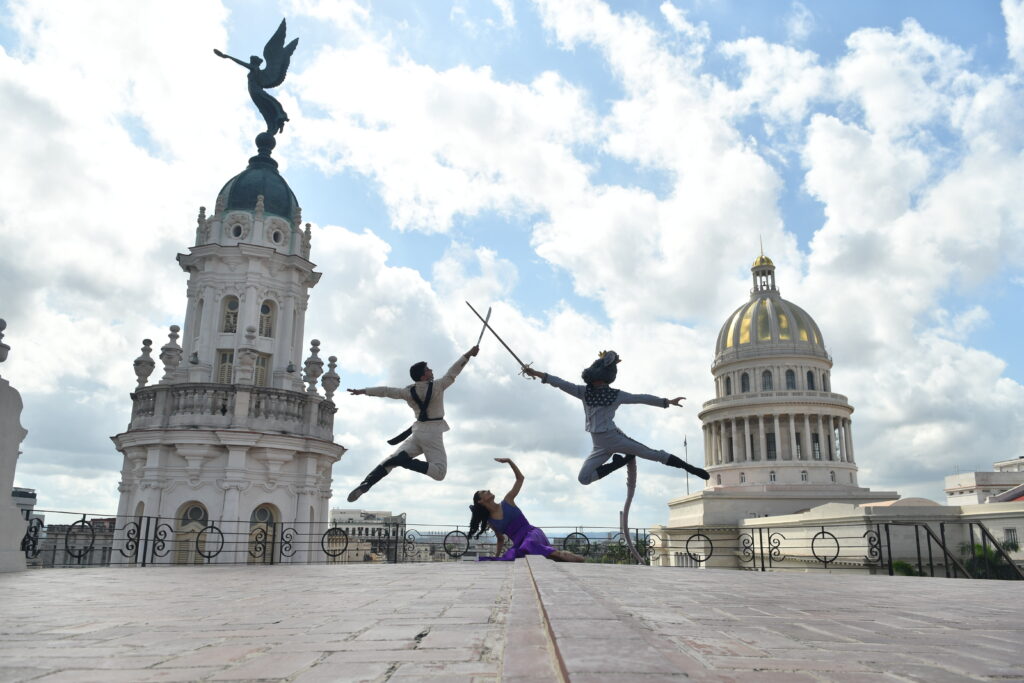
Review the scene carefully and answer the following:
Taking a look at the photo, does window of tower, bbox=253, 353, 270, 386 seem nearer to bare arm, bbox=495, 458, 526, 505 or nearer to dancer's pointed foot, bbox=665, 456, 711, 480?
bare arm, bbox=495, 458, 526, 505

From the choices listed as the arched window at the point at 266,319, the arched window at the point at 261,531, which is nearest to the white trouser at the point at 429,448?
the arched window at the point at 261,531

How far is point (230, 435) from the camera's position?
84.0ft

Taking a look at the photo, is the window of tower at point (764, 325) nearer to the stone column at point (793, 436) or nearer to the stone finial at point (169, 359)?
the stone column at point (793, 436)

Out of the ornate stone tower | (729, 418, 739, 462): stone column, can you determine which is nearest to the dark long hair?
the ornate stone tower

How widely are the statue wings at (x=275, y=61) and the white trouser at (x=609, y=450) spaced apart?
27562 millimetres

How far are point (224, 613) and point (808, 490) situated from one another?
240 feet

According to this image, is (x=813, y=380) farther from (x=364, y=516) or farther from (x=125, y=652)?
(x=125, y=652)

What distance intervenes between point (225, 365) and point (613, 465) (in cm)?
2148

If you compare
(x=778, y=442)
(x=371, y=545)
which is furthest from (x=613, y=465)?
(x=778, y=442)

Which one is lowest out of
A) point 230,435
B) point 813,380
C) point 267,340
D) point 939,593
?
point 939,593

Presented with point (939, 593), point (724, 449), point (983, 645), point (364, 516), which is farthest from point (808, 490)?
point (983, 645)

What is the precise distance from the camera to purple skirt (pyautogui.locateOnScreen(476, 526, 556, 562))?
1391 cm

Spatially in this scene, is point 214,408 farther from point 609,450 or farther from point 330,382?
point 609,450

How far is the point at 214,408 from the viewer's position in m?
26.3
